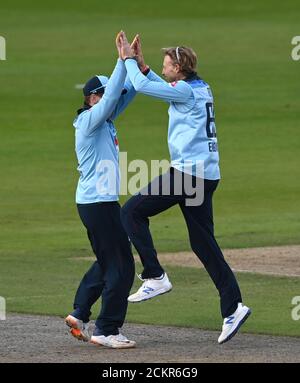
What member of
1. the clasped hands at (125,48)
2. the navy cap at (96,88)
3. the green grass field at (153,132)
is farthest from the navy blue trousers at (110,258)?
the green grass field at (153,132)

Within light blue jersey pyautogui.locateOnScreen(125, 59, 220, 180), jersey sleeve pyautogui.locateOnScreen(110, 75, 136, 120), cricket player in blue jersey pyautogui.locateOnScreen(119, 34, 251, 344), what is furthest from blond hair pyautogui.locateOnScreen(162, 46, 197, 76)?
jersey sleeve pyautogui.locateOnScreen(110, 75, 136, 120)

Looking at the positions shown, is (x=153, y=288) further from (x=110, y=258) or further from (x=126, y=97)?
(x=126, y=97)

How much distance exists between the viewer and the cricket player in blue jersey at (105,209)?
11930mm

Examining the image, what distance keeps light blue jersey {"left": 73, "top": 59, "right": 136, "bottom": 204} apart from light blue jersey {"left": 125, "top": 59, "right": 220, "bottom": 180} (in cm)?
34

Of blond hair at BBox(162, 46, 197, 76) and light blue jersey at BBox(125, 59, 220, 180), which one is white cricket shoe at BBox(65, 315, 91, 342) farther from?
blond hair at BBox(162, 46, 197, 76)

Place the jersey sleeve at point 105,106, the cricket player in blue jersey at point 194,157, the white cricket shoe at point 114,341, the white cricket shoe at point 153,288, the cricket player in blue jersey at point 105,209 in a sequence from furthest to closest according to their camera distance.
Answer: the white cricket shoe at point 153,288, the cricket player in blue jersey at point 194,157, the white cricket shoe at point 114,341, the cricket player in blue jersey at point 105,209, the jersey sleeve at point 105,106

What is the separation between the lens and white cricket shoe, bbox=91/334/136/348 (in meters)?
12.0

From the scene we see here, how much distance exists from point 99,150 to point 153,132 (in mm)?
21695

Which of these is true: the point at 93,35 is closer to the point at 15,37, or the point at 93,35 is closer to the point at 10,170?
the point at 15,37

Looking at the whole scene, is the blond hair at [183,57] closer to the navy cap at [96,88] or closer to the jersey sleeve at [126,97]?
the jersey sleeve at [126,97]

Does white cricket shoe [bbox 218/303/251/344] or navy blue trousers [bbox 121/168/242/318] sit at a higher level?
navy blue trousers [bbox 121/168/242/318]

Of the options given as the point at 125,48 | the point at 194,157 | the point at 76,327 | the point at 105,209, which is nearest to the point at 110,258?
the point at 105,209

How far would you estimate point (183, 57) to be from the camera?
40.1ft
